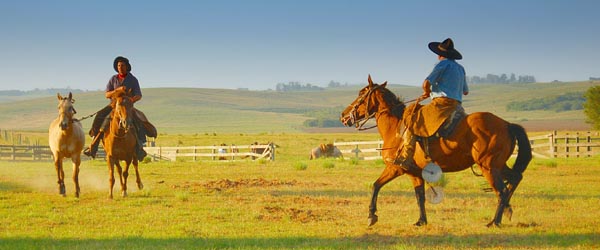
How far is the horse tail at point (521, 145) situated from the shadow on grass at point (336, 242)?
129 cm

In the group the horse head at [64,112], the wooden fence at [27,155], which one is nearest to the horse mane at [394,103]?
the horse head at [64,112]

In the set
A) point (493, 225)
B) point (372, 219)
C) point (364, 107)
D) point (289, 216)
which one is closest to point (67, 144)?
point (289, 216)

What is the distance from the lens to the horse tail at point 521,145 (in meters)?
10.8

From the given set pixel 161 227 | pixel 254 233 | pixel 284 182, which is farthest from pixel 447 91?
pixel 284 182

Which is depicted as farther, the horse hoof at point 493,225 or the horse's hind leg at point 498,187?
the horse hoof at point 493,225

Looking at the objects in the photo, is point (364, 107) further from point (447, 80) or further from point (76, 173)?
point (76, 173)

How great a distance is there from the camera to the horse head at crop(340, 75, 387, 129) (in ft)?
39.6

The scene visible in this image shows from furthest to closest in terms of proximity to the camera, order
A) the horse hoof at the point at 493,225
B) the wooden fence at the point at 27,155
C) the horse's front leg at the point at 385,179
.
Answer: the wooden fence at the point at 27,155 → the horse's front leg at the point at 385,179 → the horse hoof at the point at 493,225

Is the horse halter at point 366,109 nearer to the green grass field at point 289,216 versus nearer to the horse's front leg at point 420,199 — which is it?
the horse's front leg at point 420,199

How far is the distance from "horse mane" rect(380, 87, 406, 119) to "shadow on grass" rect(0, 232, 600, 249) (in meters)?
2.33

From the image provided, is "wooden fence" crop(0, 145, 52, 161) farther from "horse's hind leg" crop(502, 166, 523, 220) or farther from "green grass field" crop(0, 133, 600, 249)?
"horse's hind leg" crop(502, 166, 523, 220)

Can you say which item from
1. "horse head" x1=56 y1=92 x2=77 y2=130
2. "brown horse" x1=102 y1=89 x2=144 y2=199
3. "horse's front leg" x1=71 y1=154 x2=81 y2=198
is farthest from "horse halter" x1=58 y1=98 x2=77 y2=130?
"horse's front leg" x1=71 y1=154 x2=81 y2=198

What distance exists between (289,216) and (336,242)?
2.98m

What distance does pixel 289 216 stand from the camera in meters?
12.8
